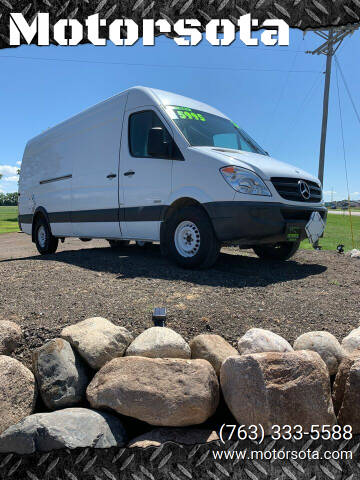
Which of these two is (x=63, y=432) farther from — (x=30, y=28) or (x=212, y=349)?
(x=30, y=28)

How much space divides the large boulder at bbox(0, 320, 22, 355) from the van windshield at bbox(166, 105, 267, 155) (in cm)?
316

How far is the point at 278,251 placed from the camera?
5.56 metres

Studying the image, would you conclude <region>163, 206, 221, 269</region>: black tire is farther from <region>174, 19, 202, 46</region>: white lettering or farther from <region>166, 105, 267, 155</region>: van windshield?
<region>174, 19, 202, 46</region>: white lettering

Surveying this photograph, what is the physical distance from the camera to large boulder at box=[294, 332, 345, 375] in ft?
7.02

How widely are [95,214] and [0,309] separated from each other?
348cm

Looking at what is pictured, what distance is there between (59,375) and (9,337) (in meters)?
0.48

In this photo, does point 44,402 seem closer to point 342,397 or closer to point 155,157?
point 342,397

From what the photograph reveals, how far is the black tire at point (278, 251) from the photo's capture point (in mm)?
5375

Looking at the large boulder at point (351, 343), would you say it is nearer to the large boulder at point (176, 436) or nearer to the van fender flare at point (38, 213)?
the large boulder at point (176, 436)

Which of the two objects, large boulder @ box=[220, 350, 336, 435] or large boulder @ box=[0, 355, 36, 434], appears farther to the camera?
large boulder @ box=[0, 355, 36, 434]

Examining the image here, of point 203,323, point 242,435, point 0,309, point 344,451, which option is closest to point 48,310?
point 0,309

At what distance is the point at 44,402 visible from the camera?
6.57 ft

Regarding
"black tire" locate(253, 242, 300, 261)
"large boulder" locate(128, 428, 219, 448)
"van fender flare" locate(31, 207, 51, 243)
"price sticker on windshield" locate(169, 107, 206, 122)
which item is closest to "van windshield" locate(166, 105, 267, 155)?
"price sticker on windshield" locate(169, 107, 206, 122)

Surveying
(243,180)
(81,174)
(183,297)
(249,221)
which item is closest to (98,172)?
(81,174)
